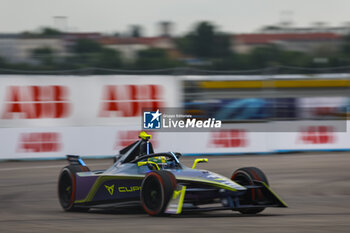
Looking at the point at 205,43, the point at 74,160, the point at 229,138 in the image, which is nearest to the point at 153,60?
the point at 229,138

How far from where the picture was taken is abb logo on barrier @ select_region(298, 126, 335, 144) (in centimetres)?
1966

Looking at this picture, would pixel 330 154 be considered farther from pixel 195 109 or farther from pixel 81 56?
pixel 81 56

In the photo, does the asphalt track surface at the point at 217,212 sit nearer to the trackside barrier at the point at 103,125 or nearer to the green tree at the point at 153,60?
the trackside barrier at the point at 103,125

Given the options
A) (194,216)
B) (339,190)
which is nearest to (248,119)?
(339,190)

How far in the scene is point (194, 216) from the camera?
8164mm

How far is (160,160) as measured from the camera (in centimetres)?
899

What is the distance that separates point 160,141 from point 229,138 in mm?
2050

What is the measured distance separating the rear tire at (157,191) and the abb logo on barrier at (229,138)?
11.1 m

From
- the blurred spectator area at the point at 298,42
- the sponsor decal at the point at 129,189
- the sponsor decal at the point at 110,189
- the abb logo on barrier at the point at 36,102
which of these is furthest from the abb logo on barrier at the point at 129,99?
the blurred spectator area at the point at 298,42

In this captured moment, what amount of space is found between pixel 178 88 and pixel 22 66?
20.1 ft

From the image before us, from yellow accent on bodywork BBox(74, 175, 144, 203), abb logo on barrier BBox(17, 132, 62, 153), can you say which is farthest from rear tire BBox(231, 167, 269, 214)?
abb logo on barrier BBox(17, 132, 62, 153)

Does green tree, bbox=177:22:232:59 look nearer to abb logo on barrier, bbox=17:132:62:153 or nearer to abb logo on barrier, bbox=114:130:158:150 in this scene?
abb logo on barrier, bbox=114:130:158:150

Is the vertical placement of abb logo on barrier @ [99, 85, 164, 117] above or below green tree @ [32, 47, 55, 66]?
below

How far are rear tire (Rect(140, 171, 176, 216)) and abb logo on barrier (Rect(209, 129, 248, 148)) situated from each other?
1108 centimetres
